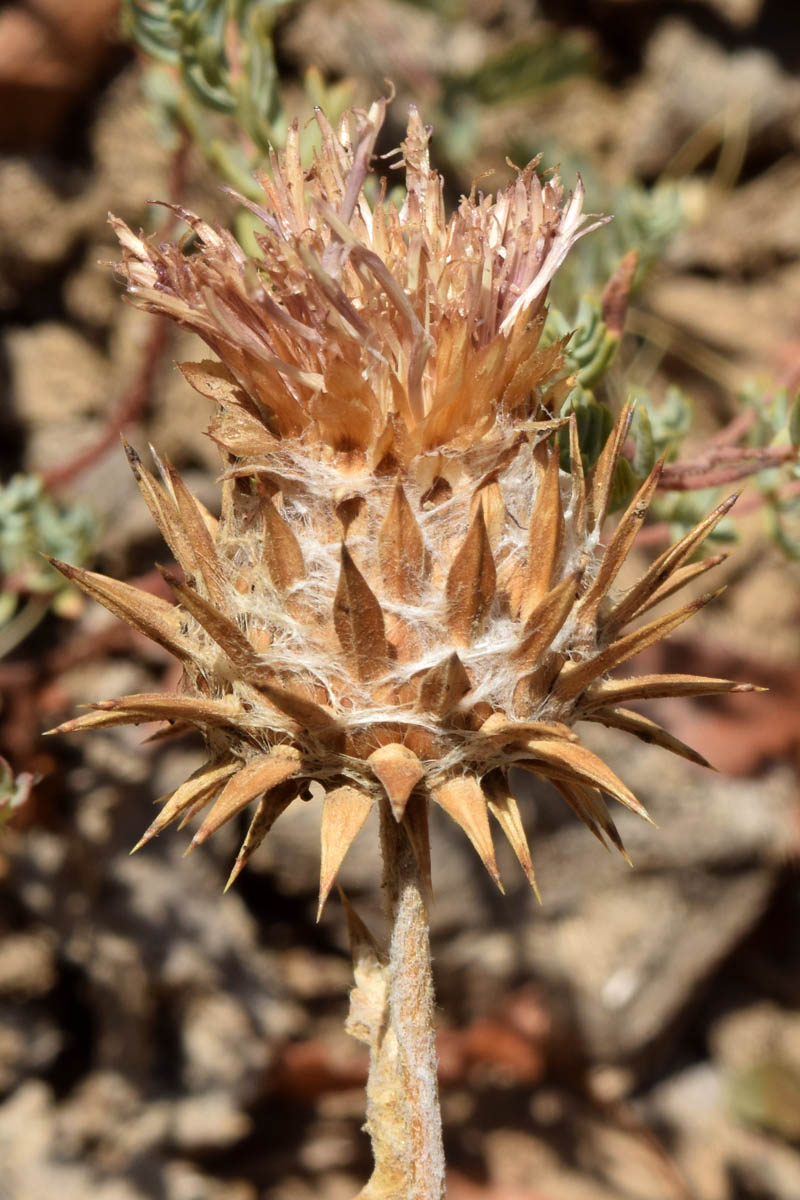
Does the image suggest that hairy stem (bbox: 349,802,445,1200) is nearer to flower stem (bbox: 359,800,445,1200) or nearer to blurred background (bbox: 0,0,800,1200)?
flower stem (bbox: 359,800,445,1200)

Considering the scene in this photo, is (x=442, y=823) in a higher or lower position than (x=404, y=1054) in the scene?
lower

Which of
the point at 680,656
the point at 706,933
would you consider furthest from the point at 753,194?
the point at 706,933

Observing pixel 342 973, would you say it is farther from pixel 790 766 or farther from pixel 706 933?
pixel 790 766

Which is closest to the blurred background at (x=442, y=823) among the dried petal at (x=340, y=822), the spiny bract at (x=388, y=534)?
the spiny bract at (x=388, y=534)

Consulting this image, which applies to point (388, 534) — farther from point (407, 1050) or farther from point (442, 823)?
point (442, 823)

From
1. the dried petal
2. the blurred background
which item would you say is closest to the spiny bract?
the dried petal

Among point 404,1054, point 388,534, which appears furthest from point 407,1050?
point 388,534
